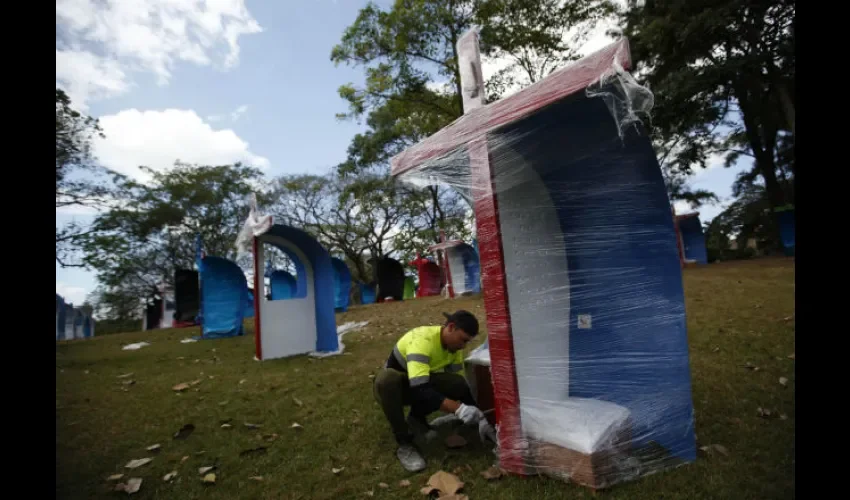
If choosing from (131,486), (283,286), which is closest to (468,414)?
(131,486)

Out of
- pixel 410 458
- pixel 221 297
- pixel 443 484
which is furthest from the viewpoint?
pixel 221 297

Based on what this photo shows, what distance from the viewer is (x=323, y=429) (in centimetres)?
388

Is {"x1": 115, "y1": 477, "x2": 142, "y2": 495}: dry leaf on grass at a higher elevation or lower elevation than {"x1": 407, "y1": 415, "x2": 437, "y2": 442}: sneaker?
lower

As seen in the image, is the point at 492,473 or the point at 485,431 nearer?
the point at 492,473

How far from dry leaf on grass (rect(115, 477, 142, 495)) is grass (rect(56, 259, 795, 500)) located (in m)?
0.05

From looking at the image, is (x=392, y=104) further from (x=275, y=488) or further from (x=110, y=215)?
(x=275, y=488)

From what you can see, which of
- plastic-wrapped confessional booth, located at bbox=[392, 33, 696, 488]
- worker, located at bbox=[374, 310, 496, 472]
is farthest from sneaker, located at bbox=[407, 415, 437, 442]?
plastic-wrapped confessional booth, located at bbox=[392, 33, 696, 488]

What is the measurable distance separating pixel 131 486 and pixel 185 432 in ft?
3.48

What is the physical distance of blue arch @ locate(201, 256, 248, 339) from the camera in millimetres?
11141

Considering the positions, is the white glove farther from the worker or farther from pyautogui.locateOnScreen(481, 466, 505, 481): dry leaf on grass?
pyautogui.locateOnScreen(481, 466, 505, 481): dry leaf on grass

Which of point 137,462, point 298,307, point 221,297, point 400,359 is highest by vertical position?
point 221,297

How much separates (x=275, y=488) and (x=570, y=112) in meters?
3.18

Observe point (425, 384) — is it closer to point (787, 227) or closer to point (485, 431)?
point (485, 431)
